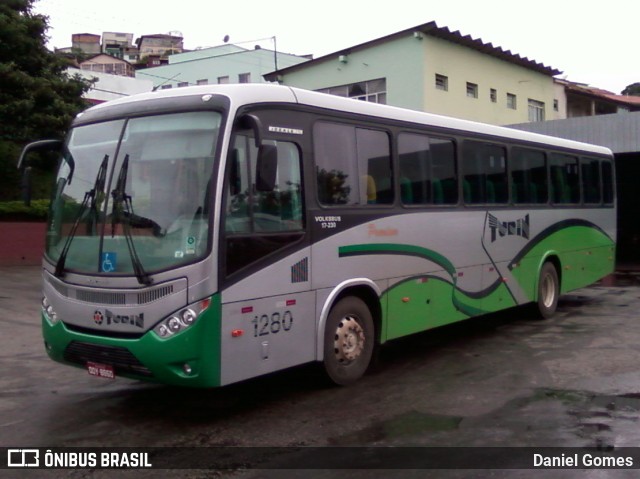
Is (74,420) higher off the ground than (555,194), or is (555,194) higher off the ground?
(555,194)

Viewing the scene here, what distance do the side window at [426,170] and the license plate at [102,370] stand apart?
4066 mm

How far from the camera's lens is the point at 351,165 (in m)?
7.94

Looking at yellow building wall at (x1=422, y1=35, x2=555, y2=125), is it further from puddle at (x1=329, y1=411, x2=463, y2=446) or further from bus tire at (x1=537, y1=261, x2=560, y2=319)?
puddle at (x1=329, y1=411, x2=463, y2=446)

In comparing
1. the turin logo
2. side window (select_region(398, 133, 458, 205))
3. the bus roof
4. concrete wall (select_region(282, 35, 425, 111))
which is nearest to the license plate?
the bus roof

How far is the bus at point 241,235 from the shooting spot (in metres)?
6.12

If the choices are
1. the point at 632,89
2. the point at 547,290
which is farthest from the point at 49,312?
the point at 632,89

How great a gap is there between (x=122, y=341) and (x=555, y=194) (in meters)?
8.94

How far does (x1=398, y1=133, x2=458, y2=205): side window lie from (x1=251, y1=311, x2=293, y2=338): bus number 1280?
2578 mm

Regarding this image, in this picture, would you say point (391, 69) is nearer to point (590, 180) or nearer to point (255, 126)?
point (590, 180)

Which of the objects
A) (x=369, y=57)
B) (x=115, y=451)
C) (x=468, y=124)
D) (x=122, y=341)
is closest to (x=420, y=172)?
(x=468, y=124)

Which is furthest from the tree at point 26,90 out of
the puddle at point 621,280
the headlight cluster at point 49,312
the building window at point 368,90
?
the puddle at point 621,280

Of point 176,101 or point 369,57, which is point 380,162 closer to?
point 176,101

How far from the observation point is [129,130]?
6668 mm

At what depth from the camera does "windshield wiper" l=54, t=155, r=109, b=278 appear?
21.7 ft
